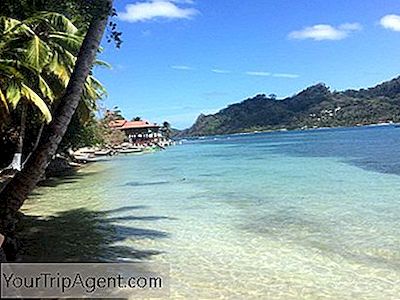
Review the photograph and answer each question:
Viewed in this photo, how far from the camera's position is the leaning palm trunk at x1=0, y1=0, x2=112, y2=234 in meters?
6.99

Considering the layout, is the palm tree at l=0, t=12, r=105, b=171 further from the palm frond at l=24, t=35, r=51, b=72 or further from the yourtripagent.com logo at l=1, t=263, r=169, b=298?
the yourtripagent.com logo at l=1, t=263, r=169, b=298

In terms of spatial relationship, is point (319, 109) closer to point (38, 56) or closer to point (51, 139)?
point (38, 56)

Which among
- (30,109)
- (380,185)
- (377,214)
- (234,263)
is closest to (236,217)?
(377,214)

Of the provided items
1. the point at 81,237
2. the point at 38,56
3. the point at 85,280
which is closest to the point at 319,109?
the point at 38,56

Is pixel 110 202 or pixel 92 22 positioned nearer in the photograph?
pixel 92 22

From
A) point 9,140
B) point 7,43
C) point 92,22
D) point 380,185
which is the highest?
point 7,43

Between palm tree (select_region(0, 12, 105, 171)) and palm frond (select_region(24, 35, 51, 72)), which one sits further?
palm frond (select_region(24, 35, 51, 72))

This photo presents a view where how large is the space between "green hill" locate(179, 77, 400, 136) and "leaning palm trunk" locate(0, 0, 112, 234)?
462 feet

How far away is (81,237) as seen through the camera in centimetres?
1044

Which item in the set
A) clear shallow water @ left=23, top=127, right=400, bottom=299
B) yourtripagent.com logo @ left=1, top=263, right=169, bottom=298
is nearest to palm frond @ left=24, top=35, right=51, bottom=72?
clear shallow water @ left=23, top=127, right=400, bottom=299

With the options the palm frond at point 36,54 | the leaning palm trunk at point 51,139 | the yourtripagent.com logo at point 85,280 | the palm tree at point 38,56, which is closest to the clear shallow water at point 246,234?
the yourtripagent.com logo at point 85,280

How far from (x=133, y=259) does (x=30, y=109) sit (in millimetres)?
13463

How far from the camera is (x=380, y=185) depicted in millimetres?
19391

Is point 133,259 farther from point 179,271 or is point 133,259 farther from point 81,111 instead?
point 81,111
